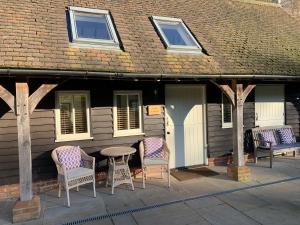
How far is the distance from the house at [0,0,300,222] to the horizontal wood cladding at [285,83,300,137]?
0.15 feet

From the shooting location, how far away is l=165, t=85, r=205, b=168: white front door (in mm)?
7547

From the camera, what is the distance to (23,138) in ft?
15.4

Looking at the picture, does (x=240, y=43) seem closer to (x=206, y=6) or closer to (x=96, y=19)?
(x=206, y=6)

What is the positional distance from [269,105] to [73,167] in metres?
6.21

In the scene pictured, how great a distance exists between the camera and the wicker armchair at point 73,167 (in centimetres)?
537

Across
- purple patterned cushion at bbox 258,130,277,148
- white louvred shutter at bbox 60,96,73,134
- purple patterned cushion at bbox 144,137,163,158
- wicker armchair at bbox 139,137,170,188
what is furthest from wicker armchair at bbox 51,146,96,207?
purple patterned cushion at bbox 258,130,277,148

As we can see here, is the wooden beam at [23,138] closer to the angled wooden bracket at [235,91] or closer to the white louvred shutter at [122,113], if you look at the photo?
the white louvred shutter at [122,113]

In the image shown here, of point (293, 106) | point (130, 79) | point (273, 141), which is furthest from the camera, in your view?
point (293, 106)

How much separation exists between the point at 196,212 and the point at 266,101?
528 cm

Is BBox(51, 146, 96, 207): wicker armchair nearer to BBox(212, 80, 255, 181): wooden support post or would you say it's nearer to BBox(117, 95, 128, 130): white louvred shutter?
BBox(117, 95, 128, 130): white louvred shutter

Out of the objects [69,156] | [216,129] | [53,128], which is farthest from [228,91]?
[53,128]

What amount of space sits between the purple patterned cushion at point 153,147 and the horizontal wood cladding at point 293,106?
481 centimetres

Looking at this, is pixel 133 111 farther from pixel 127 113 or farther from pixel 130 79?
pixel 130 79

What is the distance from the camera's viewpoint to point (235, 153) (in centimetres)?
657
